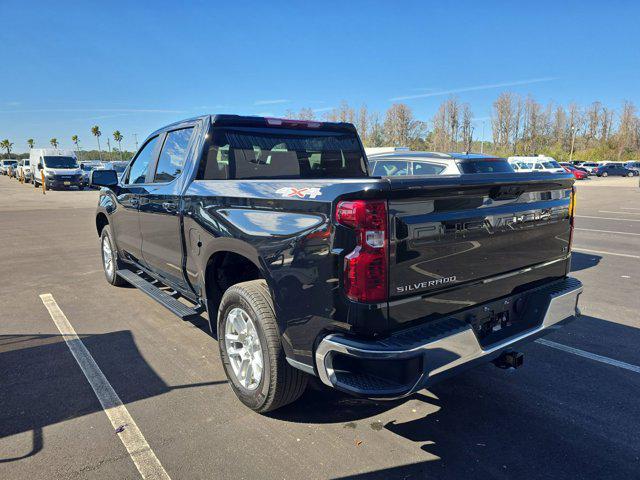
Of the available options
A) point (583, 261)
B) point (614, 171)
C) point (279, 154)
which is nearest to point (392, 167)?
point (583, 261)

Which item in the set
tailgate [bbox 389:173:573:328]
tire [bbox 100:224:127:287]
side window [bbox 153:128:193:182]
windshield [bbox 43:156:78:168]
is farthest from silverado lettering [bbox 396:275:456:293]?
windshield [bbox 43:156:78:168]

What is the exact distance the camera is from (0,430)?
2.95m

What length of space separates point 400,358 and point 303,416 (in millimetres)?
1208

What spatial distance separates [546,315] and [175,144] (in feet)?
11.4

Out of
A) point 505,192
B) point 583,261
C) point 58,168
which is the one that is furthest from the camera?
point 58,168

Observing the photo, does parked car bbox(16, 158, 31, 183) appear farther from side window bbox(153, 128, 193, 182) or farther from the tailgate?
the tailgate

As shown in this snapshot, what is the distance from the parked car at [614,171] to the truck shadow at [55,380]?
194 ft

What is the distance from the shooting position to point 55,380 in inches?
142

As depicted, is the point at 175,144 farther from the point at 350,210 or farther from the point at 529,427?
the point at 529,427

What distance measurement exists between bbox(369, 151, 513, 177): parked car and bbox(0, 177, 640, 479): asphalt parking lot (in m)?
5.71

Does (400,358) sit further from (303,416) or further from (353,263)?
(303,416)

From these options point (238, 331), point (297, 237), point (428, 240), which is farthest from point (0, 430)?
point (428, 240)

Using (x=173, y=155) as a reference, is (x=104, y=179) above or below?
below

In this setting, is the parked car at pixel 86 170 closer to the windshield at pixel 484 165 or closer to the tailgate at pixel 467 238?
the windshield at pixel 484 165
